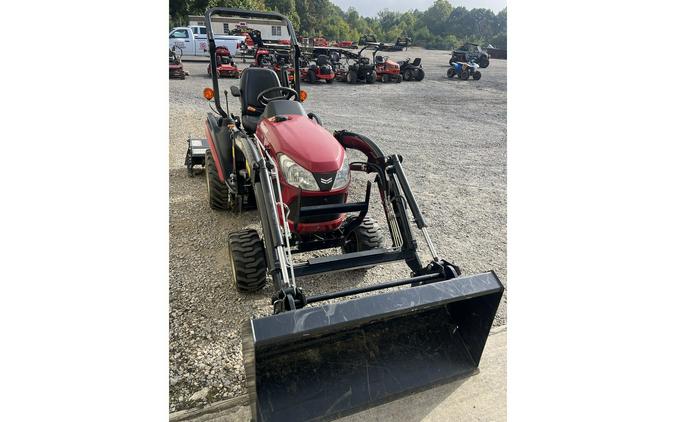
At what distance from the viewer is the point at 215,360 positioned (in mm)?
2270

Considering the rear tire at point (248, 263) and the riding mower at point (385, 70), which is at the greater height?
the riding mower at point (385, 70)

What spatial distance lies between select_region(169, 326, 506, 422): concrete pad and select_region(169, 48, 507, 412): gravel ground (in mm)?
92

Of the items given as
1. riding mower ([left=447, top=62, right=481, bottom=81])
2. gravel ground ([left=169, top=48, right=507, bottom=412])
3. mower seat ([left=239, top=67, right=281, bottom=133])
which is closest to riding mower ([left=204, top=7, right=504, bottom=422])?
gravel ground ([left=169, top=48, right=507, bottom=412])

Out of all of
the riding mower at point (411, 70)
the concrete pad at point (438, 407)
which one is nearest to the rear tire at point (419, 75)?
the riding mower at point (411, 70)

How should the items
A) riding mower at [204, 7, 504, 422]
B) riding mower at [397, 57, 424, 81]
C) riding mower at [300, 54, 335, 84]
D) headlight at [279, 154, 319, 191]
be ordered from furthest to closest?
riding mower at [397, 57, 424, 81], riding mower at [300, 54, 335, 84], headlight at [279, 154, 319, 191], riding mower at [204, 7, 504, 422]

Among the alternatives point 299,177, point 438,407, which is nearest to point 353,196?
point 299,177

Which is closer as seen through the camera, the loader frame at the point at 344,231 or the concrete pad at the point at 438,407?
the concrete pad at the point at 438,407

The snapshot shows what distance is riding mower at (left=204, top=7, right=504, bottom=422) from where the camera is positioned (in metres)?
1.81

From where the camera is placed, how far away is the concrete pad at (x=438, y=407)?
77.5 inches

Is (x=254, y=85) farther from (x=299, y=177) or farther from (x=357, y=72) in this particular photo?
(x=357, y=72)

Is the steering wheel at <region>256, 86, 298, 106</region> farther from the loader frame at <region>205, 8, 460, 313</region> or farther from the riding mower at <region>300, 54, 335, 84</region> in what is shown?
the riding mower at <region>300, 54, 335, 84</region>

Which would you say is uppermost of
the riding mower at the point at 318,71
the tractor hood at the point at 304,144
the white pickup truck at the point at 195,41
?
the white pickup truck at the point at 195,41

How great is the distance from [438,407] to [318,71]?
12.9 meters

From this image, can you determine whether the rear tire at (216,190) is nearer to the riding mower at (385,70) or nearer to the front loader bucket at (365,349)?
the front loader bucket at (365,349)
